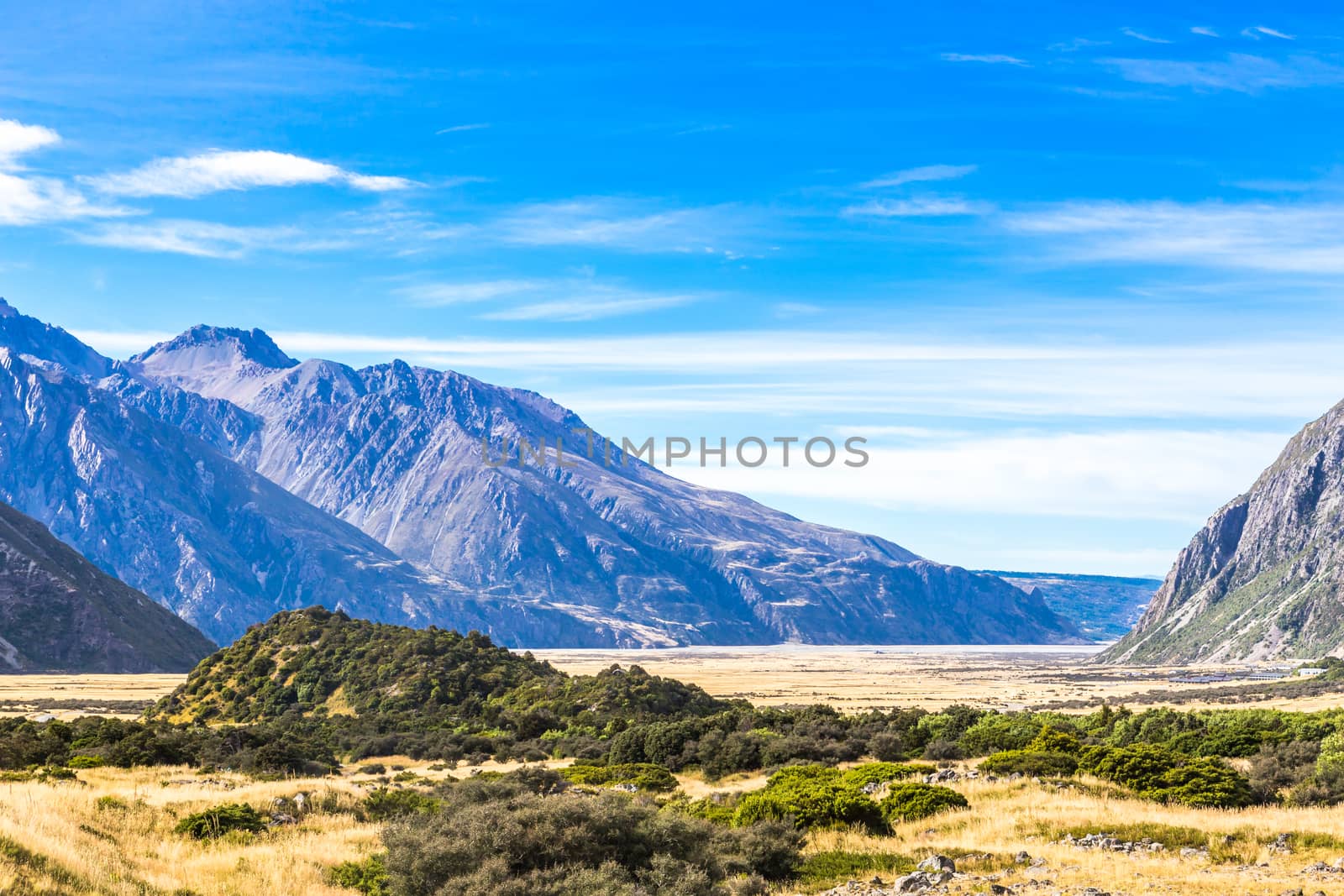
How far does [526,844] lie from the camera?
1856cm

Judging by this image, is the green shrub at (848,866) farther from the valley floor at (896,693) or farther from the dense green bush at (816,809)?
the valley floor at (896,693)

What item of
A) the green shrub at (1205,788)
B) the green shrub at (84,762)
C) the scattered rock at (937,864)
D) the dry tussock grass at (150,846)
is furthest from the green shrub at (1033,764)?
the green shrub at (84,762)

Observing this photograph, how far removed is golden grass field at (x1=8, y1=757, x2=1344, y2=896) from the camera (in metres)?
18.3

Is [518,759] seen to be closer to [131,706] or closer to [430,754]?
[430,754]

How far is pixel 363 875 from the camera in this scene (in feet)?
68.4

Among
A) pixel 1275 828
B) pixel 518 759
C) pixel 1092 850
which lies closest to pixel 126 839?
pixel 1092 850

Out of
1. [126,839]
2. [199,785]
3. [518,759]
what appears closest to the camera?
[126,839]

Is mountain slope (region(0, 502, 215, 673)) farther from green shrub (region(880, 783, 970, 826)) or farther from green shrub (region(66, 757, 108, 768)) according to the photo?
green shrub (region(880, 783, 970, 826))

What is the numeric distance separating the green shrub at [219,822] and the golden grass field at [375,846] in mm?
496

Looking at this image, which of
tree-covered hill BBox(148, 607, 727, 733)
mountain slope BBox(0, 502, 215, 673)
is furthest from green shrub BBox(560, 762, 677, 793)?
mountain slope BBox(0, 502, 215, 673)

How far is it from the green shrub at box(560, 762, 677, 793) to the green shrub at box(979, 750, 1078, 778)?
10785 millimetres

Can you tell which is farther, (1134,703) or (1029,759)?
(1134,703)

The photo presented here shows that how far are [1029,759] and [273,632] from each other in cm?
6911

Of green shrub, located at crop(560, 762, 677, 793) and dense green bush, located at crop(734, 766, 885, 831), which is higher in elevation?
dense green bush, located at crop(734, 766, 885, 831)
